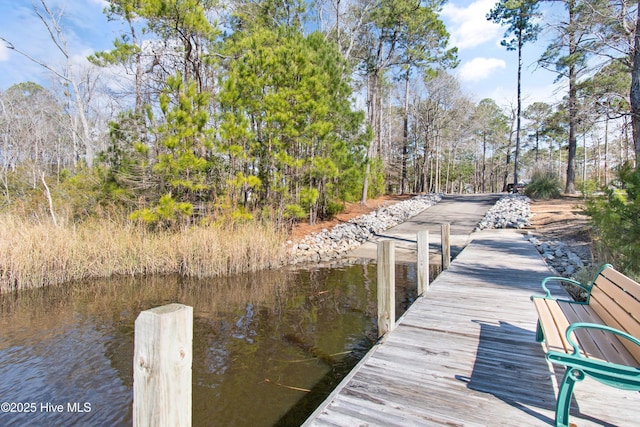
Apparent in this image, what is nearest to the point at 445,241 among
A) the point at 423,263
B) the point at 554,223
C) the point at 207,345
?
the point at 423,263

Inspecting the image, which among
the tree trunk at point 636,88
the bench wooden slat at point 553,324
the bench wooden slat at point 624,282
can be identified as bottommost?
the bench wooden slat at point 553,324

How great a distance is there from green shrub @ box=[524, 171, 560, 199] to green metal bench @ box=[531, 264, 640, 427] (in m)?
15.8

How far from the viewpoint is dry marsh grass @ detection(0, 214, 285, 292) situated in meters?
6.70

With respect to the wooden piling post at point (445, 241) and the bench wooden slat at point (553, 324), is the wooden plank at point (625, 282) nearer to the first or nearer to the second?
the bench wooden slat at point (553, 324)

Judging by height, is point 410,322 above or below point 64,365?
above

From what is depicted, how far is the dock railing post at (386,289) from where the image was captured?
3605mm

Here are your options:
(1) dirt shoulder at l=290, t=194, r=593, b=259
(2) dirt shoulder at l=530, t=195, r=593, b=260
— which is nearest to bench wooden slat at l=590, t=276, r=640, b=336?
(2) dirt shoulder at l=530, t=195, r=593, b=260

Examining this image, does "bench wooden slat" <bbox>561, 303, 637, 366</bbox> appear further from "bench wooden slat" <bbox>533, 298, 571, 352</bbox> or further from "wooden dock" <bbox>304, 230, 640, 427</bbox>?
"wooden dock" <bbox>304, 230, 640, 427</bbox>

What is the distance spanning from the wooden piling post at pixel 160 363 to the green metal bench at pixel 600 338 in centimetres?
198

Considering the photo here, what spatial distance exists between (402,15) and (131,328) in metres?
17.9

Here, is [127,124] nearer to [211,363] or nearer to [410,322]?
[211,363]

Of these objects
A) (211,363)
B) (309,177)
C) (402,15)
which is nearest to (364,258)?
(309,177)

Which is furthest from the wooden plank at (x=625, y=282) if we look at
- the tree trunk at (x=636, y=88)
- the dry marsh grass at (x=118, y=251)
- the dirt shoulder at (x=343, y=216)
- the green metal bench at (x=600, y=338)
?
the dirt shoulder at (x=343, y=216)

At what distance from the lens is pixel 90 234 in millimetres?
7656
